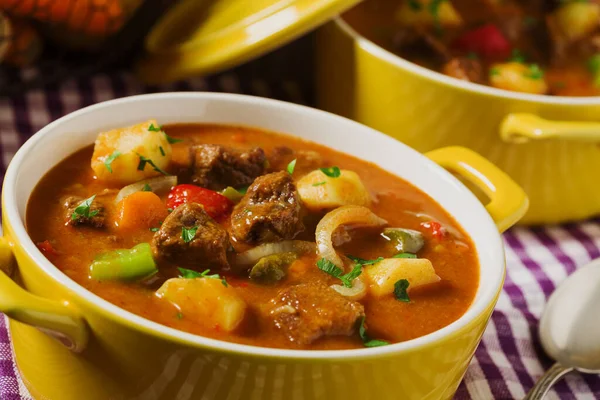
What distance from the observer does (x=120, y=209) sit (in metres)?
2.13

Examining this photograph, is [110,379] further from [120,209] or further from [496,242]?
[496,242]

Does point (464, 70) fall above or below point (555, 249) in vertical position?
above

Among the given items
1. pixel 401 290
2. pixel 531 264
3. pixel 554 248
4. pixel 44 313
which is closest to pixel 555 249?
pixel 554 248

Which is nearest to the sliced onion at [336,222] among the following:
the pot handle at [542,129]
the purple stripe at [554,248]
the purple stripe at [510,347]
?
the purple stripe at [510,347]

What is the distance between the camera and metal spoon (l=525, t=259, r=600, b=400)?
251cm

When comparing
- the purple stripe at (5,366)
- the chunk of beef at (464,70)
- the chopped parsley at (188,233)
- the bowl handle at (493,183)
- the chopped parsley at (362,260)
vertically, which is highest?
the chopped parsley at (188,233)

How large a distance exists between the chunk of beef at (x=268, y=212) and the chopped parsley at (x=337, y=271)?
14cm

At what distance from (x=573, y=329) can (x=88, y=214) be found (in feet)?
4.86

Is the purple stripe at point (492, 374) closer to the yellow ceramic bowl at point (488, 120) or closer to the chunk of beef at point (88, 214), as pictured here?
the yellow ceramic bowl at point (488, 120)

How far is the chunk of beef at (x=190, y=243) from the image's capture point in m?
1.98

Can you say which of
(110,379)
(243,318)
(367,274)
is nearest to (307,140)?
(367,274)

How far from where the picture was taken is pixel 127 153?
226cm

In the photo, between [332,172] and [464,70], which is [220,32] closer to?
[464,70]

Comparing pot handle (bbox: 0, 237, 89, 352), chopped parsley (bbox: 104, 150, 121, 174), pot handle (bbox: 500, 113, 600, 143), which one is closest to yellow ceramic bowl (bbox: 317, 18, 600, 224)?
pot handle (bbox: 500, 113, 600, 143)
